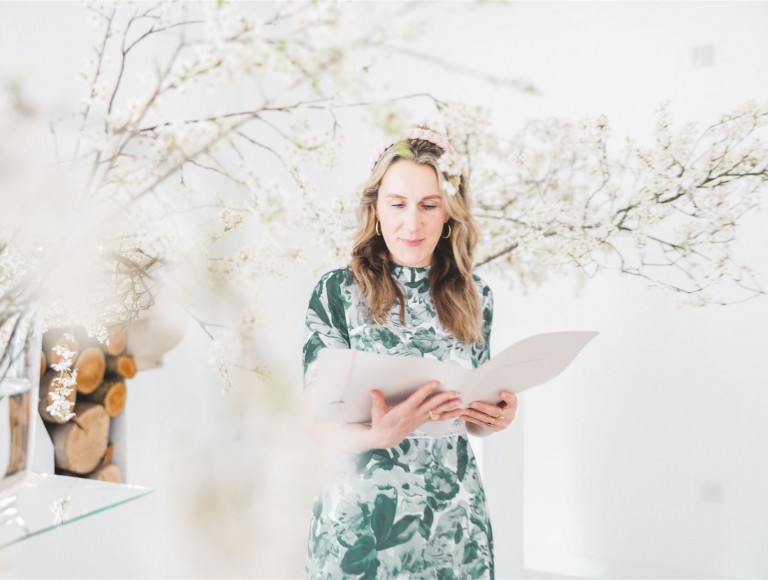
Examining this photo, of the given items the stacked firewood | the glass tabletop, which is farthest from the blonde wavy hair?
the glass tabletop

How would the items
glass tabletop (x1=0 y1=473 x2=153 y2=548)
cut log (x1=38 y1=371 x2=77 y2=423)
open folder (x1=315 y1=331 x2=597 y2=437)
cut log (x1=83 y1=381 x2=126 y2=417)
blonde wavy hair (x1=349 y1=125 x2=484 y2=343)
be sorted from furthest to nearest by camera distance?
cut log (x1=83 y1=381 x2=126 y2=417)
cut log (x1=38 y1=371 x2=77 y2=423)
blonde wavy hair (x1=349 y1=125 x2=484 y2=343)
open folder (x1=315 y1=331 x2=597 y2=437)
glass tabletop (x1=0 y1=473 x2=153 y2=548)

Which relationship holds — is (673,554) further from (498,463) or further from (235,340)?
(235,340)

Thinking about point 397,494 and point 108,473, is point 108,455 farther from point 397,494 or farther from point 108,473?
point 397,494

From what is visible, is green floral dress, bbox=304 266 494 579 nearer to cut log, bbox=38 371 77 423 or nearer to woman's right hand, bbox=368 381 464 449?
woman's right hand, bbox=368 381 464 449

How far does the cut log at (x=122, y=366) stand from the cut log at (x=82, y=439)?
0.37 feet

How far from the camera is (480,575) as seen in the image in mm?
1339

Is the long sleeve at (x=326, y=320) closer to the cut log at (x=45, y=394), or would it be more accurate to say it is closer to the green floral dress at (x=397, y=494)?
the green floral dress at (x=397, y=494)

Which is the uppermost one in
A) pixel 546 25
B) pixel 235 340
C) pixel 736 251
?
pixel 546 25

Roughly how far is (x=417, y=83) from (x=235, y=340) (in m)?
2.44

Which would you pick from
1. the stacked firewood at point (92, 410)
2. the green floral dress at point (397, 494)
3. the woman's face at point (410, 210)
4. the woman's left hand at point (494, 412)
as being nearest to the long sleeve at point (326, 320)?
the green floral dress at point (397, 494)

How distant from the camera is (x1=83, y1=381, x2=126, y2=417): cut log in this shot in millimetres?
1879

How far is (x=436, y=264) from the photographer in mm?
1518

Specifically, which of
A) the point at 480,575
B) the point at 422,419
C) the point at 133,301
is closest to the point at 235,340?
the point at 133,301

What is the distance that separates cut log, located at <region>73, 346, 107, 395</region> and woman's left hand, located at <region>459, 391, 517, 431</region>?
3.60ft
